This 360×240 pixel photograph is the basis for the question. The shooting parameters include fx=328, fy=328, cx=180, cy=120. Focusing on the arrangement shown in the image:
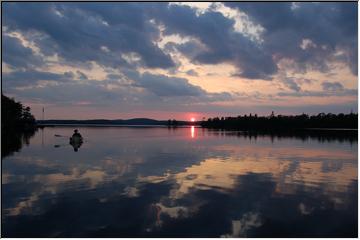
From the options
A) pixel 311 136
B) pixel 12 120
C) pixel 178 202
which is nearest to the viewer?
pixel 178 202

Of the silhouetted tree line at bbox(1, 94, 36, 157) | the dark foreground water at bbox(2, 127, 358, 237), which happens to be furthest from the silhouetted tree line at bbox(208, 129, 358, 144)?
the silhouetted tree line at bbox(1, 94, 36, 157)

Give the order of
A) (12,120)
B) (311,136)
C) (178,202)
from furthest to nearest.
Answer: (12,120)
(311,136)
(178,202)

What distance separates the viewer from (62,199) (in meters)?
21.0

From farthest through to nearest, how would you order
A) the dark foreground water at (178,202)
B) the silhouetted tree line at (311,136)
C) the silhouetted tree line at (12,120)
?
the silhouetted tree line at (12,120) < the silhouetted tree line at (311,136) < the dark foreground water at (178,202)

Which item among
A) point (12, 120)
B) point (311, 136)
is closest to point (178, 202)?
point (311, 136)

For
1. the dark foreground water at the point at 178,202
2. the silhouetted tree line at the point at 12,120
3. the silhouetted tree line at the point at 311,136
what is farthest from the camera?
the silhouetted tree line at the point at 12,120

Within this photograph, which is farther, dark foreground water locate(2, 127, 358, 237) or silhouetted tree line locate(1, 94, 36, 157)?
silhouetted tree line locate(1, 94, 36, 157)

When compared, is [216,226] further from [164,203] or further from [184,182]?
[184,182]

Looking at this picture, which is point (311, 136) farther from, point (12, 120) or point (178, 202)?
point (12, 120)

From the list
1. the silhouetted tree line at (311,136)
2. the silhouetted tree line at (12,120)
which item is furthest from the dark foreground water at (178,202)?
the silhouetted tree line at (12,120)

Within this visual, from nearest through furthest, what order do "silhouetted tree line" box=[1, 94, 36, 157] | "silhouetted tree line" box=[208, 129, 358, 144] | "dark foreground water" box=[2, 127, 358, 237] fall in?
"dark foreground water" box=[2, 127, 358, 237], "silhouetted tree line" box=[208, 129, 358, 144], "silhouetted tree line" box=[1, 94, 36, 157]

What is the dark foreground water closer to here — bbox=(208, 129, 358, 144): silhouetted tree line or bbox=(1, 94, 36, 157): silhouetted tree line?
bbox=(208, 129, 358, 144): silhouetted tree line

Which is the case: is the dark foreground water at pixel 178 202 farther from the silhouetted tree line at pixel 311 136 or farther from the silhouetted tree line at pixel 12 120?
the silhouetted tree line at pixel 12 120

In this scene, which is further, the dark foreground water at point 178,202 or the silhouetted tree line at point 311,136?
the silhouetted tree line at point 311,136
